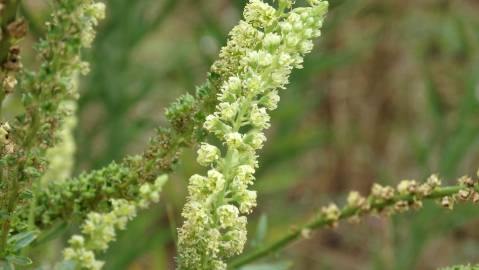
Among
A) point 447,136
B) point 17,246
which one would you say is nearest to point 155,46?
point 447,136

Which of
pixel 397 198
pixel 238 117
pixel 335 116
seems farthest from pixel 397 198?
pixel 335 116

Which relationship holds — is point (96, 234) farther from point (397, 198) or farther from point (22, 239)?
point (397, 198)

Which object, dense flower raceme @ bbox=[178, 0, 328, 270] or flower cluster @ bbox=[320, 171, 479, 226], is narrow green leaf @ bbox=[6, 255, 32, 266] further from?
flower cluster @ bbox=[320, 171, 479, 226]

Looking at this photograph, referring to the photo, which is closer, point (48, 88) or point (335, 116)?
point (48, 88)

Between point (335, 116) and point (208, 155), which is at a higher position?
point (335, 116)

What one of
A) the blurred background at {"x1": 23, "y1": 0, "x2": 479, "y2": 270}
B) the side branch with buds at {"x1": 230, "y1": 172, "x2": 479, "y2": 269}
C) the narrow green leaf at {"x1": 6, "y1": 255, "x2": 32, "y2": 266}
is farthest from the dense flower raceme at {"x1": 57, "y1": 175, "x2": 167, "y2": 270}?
the blurred background at {"x1": 23, "y1": 0, "x2": 479, "y2": 270}

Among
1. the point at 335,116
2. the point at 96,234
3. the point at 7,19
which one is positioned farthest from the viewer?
the point at 335,116
